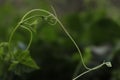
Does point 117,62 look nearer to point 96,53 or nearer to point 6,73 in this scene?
point 96,53

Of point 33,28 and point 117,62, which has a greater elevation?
point 33,28

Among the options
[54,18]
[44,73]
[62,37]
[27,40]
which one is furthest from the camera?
[62,37]

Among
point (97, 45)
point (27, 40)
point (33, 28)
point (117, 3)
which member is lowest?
point (117, 3)

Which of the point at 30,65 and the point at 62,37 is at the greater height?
the point at 30,65

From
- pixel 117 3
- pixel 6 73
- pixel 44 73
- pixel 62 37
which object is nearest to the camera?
pixel 6 73

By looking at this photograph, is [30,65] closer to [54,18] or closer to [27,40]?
[54,18]

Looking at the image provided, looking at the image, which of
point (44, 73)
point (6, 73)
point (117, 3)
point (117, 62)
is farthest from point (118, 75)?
point (117, 3)

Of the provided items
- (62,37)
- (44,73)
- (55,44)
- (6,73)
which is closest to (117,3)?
(62,37)

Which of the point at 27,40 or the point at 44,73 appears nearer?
the point at 44,73

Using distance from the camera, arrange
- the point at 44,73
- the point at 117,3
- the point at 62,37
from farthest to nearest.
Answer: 1. the point at 117,3
2. the point at 62,37
3. the point at 44,73
